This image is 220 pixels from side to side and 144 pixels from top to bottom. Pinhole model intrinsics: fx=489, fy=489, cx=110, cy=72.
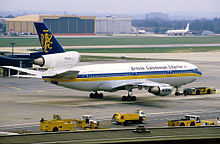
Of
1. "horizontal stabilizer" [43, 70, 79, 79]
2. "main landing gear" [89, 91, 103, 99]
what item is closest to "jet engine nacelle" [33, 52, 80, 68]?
"horizontal stabilizer" [43, 70, 79, 79]

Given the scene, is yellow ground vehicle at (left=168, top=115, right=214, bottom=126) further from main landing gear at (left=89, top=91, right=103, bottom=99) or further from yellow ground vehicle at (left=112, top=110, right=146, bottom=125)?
main landing gear at (left=89, top=91, right=103, bottom=99)

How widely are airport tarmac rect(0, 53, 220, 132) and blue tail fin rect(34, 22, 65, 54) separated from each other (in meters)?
7.73

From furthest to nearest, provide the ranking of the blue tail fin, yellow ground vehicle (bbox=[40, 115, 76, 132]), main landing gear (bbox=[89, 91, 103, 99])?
main landing gear (bbox=[89, 91, 103, 99]) → the blue tail fin → yellow ground vehicle (bbox=[40, 115, 76, 132])

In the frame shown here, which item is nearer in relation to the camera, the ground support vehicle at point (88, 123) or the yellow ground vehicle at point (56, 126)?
the yellow ground vehicle at point (56, 126)

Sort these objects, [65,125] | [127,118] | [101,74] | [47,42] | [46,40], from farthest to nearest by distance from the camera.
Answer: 1. [101,74]
2. [46,40]
3. [47,42]
4. [127,118]
5. [65,125]

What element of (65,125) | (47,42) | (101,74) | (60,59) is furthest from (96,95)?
(65,125)

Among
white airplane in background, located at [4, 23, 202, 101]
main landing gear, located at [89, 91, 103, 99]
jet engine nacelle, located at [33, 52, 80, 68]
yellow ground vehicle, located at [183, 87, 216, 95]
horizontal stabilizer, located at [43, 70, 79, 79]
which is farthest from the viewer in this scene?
yellow ground vehicle, located at [183, 87, 216, 95]

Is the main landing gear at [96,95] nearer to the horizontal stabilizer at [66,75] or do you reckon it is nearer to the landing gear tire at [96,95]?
the landing gear tire at [96,95]

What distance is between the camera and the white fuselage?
71000 millimetres

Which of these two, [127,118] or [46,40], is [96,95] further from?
[127,118]

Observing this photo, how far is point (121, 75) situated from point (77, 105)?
895cm

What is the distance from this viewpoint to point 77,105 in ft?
228

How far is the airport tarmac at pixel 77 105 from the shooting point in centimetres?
5835

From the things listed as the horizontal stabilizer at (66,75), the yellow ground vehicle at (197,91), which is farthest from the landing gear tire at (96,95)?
the yellow ground vehicle at (197,91)
